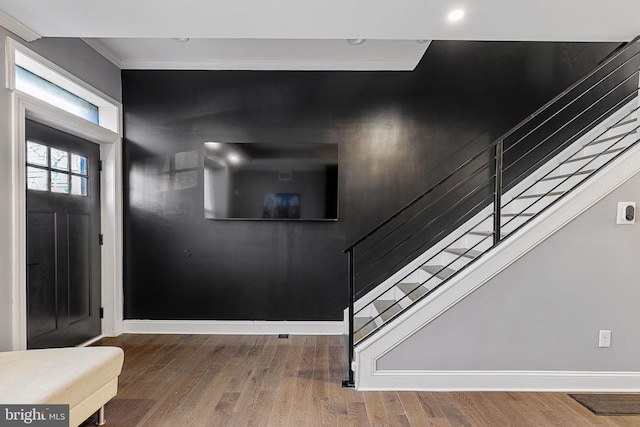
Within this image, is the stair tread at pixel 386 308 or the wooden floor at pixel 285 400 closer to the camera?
the wooden floor at pixel 285 400

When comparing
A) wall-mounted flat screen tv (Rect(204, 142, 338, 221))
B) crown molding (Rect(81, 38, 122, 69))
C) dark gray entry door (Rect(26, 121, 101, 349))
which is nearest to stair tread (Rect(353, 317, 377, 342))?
wall-mounted flat screen tv (Rect(204, 142, 338, 221))

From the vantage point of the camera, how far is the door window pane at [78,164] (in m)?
3.53

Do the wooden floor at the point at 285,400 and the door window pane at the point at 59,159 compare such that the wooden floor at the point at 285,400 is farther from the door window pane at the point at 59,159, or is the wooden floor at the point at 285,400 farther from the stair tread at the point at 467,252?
the door window pane at the point at 59,159

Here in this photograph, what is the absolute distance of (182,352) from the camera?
3584mm

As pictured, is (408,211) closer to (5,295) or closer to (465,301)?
(465,301)

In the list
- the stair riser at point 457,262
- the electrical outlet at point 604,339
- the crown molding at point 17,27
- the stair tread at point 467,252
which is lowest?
the electrical outlet at point 604,339

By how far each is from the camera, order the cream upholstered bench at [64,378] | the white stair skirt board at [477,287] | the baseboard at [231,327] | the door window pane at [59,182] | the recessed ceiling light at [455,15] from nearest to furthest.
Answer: the cream upholstered bench at [64,378] → the recessed ceiling light at [455,15] → the white stair skirt board at [477,287] → the door window pane at [59,182] → the baseboard at [231,327]

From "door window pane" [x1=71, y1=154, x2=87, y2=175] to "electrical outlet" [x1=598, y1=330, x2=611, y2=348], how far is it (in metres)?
4.56

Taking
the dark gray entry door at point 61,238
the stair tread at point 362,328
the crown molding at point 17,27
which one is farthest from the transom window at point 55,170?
the stair tread at point 362,328

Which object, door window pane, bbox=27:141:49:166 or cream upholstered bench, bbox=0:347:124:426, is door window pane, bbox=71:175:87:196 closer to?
door window pane, bbox=27:141:49:166

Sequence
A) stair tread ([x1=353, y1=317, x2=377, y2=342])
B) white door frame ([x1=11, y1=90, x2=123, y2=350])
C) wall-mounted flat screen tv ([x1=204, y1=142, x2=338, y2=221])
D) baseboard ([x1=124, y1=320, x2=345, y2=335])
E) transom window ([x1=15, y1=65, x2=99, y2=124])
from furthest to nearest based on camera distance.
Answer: baseboard ([x1=124, y1=320, x2=345, y2=335])
wall-mounted flat screen tv ([x1=204, y1=142, x2=338, y2=221])
stair tread ([x1=353, y1=317, x2=377, y2=342])
transom window ([x1=15, y1=65, x2=99, y2=124])
white door frame ([x1=11, y1=90, x2=123, y2=350])

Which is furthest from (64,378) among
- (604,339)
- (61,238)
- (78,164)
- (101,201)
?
(604,339)

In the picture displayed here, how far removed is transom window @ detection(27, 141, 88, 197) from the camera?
3.01 metres

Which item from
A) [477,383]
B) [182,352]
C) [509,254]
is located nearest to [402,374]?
[477,383]
